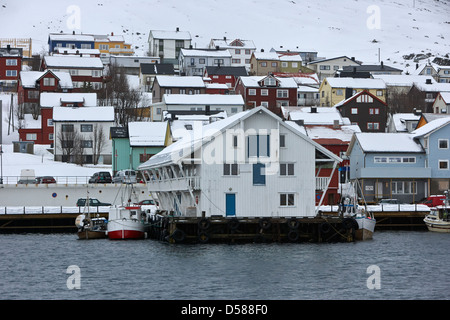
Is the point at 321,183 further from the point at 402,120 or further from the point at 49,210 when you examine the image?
the point at 402,120

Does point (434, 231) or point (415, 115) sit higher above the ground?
point (415, 115)

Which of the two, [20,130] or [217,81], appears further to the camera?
[217,81]

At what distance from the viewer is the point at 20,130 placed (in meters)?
116

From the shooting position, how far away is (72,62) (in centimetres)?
15425

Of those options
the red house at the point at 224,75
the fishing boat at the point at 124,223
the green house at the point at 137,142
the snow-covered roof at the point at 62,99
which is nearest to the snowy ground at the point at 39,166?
the green house at the point at 137,142

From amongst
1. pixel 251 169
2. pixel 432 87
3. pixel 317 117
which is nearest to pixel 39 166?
pixel 317 117

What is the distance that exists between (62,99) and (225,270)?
83652 millimetres

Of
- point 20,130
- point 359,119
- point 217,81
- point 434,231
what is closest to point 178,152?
point 434,231

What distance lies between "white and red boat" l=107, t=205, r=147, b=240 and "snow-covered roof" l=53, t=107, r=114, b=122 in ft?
164

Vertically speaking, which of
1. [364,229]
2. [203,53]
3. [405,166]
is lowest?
[364,229]

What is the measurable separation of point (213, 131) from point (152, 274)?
17683 mm

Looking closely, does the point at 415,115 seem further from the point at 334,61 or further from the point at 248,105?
the point at 334,61
